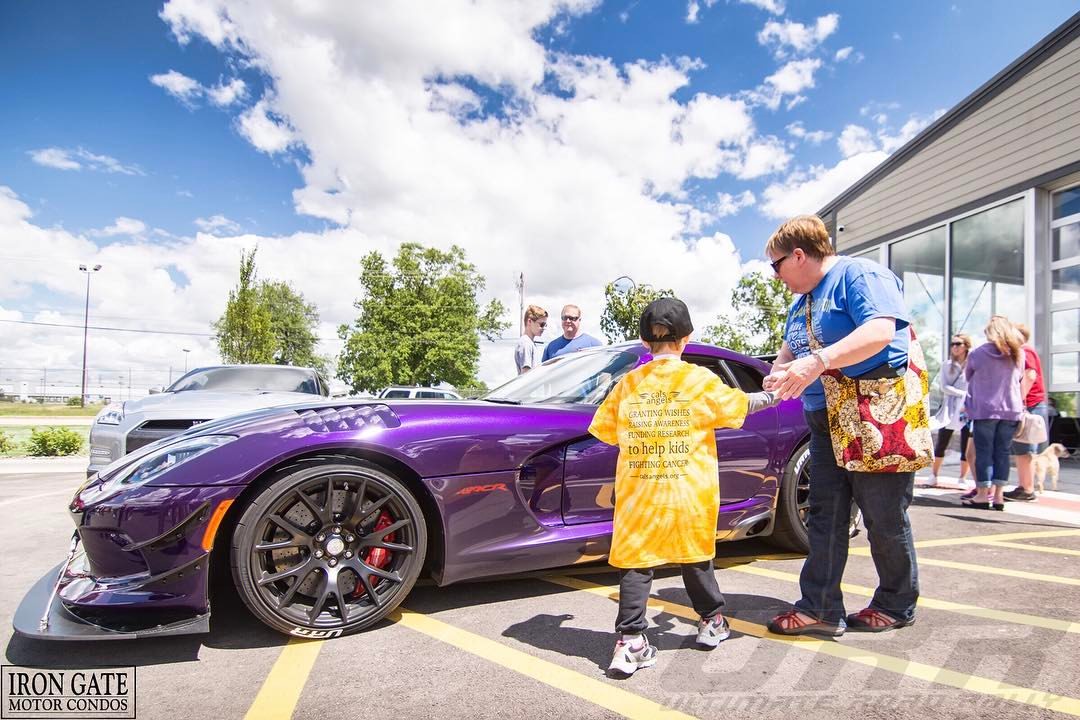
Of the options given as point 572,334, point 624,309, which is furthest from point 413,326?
point 572,334

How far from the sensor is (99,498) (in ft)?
7.59

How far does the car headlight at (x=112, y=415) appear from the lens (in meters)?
4.99

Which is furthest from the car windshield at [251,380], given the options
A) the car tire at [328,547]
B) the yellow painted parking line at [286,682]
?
the yellow painted parking line at [286,682]

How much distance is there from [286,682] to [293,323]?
199 ft

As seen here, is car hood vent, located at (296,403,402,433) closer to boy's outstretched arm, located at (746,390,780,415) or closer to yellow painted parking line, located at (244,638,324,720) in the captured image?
yellow painted parking line, located at (244,638,324,720)

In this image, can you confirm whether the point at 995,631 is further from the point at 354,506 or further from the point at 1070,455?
the point at 1070,455

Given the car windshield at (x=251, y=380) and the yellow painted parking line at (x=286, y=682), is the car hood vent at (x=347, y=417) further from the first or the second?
the car windshield at (x=251, y=380)

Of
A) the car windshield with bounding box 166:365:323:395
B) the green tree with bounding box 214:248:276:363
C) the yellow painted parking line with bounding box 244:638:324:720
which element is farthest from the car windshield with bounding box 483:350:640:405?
the green tree with bounding box 214:248:276:363

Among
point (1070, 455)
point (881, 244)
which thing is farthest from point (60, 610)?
point (881, 244)

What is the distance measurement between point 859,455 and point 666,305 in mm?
955

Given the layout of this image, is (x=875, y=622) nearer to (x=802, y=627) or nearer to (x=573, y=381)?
(x=802, y=627)

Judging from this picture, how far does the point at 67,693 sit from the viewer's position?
2.08m

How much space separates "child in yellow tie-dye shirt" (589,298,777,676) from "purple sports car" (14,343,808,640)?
616 mm

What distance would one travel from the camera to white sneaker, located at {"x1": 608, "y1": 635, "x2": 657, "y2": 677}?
7.03 feet
